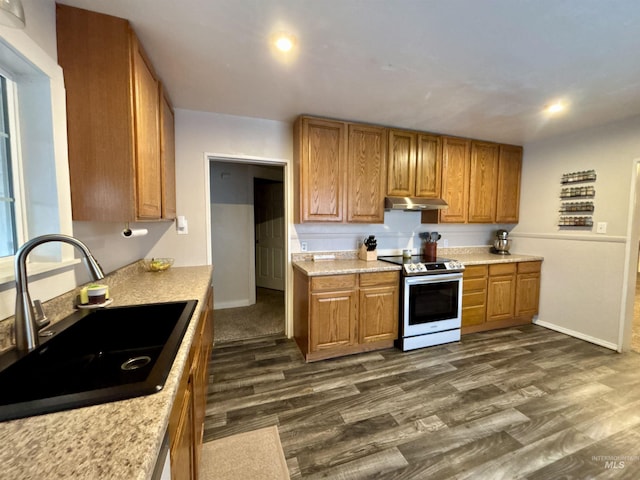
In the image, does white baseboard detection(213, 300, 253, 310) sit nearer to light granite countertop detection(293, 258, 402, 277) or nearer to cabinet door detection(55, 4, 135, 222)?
light granite countertop detection(293, 258, 402, 277)

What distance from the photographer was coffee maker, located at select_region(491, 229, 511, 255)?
142 inches

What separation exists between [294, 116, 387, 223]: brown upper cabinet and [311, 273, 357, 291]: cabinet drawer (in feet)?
1.98

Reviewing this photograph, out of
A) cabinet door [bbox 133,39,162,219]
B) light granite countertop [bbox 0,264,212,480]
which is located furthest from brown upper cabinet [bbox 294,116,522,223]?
light granite countertop [bbox 0,264,212,480]

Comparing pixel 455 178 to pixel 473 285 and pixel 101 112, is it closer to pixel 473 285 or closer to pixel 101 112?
pixel 473 285

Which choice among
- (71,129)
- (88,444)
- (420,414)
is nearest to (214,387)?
(420,414)

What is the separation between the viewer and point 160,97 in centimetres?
191

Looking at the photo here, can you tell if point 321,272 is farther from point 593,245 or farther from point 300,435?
point 593,245

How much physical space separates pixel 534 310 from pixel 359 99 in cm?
344

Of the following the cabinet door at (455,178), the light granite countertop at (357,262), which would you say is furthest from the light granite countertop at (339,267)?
the cabinet door at (455,178)

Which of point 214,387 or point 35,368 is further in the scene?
point 214,387

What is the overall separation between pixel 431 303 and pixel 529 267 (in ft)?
5.21

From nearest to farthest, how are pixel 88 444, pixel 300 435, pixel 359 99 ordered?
pixel 88 444, pixel 300 435, pixel 359 99

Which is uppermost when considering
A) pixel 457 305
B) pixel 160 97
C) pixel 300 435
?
pixel 160 97

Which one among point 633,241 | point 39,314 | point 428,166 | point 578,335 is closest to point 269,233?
point 428,166
